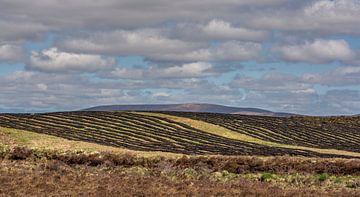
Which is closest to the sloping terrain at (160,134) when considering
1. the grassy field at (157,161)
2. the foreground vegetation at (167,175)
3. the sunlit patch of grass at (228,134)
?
the sunlit patch of grass at (228,134)

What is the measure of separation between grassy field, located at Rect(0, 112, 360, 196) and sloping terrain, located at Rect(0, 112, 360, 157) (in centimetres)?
13

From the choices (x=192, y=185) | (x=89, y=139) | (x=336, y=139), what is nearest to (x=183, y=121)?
(x=336, y=139)

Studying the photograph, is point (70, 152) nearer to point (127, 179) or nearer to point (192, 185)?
point (127, 179)

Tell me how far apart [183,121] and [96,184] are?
52204 millimetres

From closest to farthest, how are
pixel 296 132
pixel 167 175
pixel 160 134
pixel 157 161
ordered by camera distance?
pixel 167 175
pixel 157 161
pixel 160 134
pixel 296 132

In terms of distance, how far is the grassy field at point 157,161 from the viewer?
2495 centimetres

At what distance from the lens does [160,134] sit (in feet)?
210

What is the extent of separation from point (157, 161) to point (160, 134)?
26229 millimetres

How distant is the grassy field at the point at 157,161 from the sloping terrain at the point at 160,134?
13cm

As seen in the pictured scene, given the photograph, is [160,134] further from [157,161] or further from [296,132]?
[157,161]

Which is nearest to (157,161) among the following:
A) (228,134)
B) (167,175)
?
(167,175)

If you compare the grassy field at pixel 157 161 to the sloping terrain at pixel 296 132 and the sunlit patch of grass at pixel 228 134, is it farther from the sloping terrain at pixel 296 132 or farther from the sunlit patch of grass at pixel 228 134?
the sloping terrain at pixel 296 132

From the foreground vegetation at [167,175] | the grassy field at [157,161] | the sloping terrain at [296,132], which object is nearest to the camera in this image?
the foreground vegetation at [167,175]

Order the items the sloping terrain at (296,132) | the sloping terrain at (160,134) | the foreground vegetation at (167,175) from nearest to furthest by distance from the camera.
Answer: the foreground vegetation at (167,175) → the sloping terrain at (160,134) → the sloping terrain at (296,132)
